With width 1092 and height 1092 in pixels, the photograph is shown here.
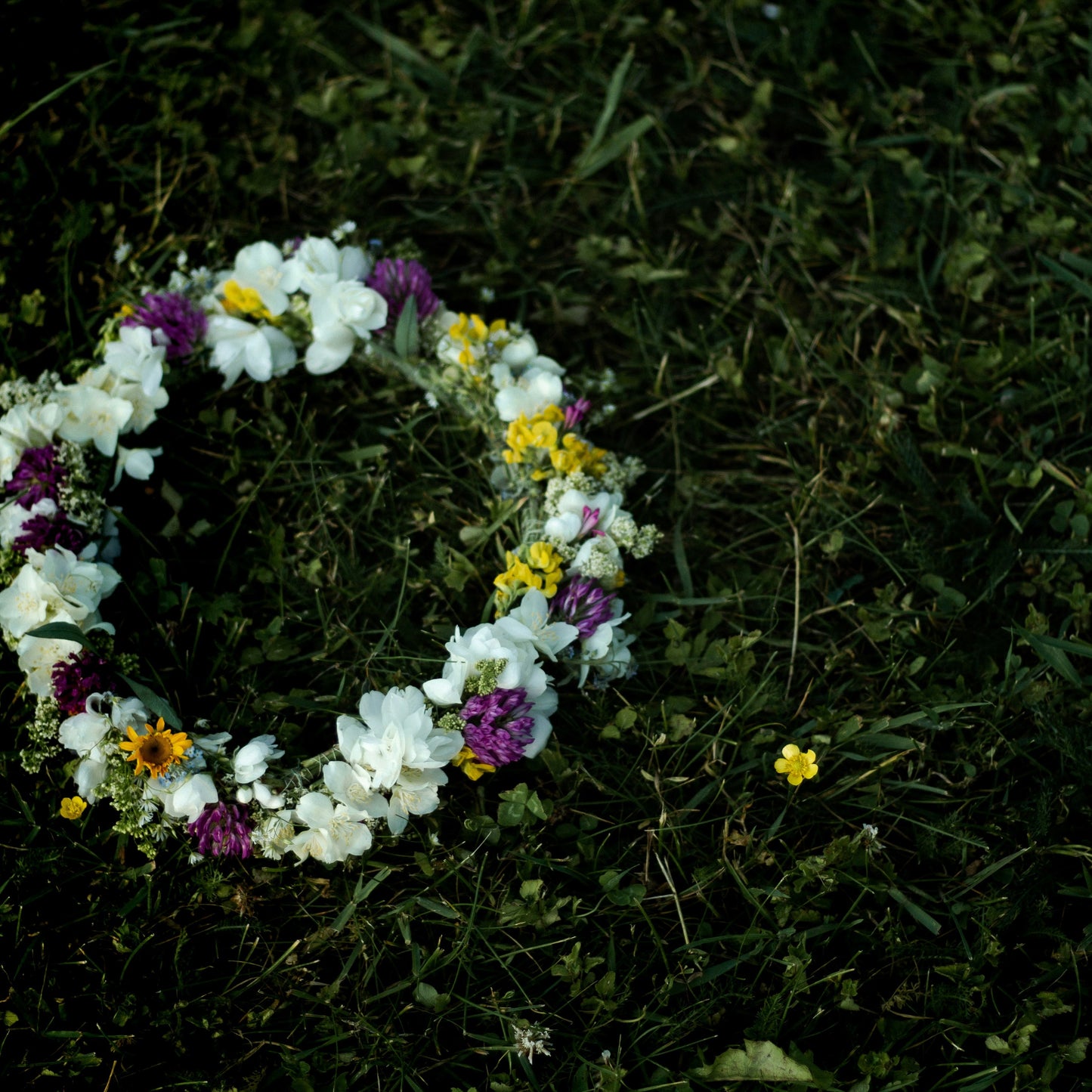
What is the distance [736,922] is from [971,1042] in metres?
0.45

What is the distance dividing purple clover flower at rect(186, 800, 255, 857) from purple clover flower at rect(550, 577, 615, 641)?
685 mm

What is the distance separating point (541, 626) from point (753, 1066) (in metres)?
0.84

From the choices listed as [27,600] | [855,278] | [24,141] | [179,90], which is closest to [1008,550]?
[855,278]

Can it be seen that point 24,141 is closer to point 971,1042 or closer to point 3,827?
point 3,827

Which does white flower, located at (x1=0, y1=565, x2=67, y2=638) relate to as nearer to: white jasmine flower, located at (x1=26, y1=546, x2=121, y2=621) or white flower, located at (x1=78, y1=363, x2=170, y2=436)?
white jasmine flower, located at (x1=26, y1=546, x2=121, y2=621)

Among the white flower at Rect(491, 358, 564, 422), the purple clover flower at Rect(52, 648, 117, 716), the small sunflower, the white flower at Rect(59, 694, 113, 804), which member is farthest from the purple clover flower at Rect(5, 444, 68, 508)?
the white flower at Rect(491, 358, 564, 422)

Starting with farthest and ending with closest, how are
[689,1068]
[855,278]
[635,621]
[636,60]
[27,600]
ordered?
[636,60], [855,278], [635,621], [27,600], [689,1068]

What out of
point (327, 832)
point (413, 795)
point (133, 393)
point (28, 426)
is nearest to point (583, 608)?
point (413, 795)

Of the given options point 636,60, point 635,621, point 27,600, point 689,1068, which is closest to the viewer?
point 689,1068

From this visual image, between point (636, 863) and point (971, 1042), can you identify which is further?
point (636, 863)

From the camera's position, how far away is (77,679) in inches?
76.8

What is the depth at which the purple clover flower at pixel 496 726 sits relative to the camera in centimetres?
186

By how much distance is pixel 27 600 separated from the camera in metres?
1.95

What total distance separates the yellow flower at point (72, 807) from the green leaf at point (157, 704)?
24 centimetres
